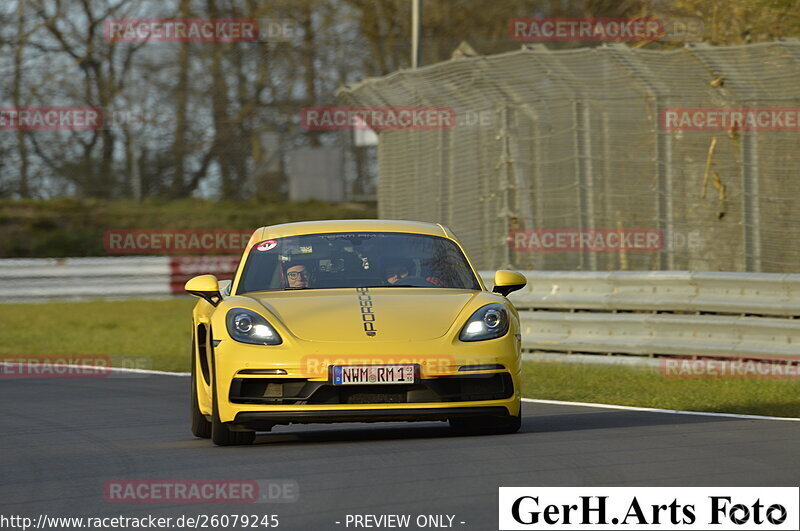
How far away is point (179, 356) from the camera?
18344 millimetres

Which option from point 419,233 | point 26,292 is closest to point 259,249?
point 419,233

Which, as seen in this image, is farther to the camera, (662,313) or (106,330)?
(106,330)

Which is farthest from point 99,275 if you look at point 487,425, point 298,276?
point 487,425

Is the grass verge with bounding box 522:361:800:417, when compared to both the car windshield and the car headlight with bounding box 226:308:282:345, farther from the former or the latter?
the car headlight with bounding box 226:308:282:345

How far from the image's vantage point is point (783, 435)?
349 inches

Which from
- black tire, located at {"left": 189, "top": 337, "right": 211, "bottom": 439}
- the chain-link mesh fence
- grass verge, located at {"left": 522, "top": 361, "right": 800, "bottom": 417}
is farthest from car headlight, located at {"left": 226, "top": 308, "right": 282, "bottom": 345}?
the chain-link mesh fence

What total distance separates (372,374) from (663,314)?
6.59 metres

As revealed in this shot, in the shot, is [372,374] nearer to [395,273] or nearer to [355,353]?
[355,353]

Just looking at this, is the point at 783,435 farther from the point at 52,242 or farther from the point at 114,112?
the point at 114,112

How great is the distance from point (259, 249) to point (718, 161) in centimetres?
813

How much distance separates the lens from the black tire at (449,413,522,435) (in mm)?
8852

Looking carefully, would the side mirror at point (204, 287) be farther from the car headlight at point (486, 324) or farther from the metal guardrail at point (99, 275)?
the metal guardrail at point (99, 275)

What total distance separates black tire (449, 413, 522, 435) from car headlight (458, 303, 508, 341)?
487 millimetres

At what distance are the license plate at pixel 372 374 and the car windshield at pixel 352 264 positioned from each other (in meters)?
1.01
